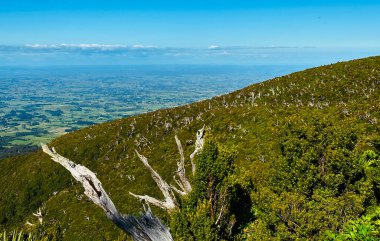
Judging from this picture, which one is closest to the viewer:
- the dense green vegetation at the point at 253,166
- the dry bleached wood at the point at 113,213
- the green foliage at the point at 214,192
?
the dry bleached wood at the point at 113,213

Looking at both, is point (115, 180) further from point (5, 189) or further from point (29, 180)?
point (5, 189)

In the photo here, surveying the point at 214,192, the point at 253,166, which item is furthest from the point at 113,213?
the point at 253,166

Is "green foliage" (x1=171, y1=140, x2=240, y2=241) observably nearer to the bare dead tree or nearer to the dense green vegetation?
the dense green vegetation

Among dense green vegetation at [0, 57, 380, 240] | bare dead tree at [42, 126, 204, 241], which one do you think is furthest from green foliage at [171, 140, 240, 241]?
bare dead tree at [42, 126, 204, 241]

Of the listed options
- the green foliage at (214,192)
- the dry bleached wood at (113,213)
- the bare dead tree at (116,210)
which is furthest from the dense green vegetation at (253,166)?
the dry bleached wood at (113,213)

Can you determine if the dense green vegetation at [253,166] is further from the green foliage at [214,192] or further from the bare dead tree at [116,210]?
the bare dead tree at [116,210]

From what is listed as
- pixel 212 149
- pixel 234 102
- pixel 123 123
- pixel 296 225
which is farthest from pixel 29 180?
pixel 296 225

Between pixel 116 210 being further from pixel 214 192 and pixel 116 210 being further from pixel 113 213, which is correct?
pixel 214 192
